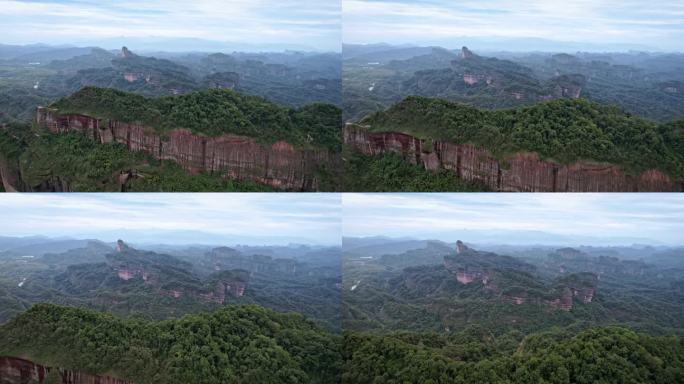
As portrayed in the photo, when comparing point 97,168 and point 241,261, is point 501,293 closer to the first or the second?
point 241,261

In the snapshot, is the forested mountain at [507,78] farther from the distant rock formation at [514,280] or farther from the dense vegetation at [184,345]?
the dense vegetation at [184,345]

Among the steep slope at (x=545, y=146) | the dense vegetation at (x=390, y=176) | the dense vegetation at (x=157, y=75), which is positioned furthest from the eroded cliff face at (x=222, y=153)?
the steep slope at (x=545, y=146)

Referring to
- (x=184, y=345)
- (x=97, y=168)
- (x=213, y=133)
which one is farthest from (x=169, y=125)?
(x=184, y=345)

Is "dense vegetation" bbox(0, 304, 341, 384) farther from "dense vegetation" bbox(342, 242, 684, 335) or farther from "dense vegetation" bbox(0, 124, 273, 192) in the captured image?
"dense vegetation" bbox(0, 124, 273, 192)

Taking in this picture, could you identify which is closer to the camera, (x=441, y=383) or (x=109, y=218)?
(x=441, y=383)

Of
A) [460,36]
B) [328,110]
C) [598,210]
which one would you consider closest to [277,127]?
[328,110]

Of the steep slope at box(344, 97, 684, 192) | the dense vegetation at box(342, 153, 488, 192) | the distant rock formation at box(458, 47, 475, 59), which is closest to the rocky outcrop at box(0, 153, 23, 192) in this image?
the dense vegetation at box(342, 153, 488, 192)

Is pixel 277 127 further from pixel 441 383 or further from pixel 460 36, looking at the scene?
pixel 441 383
